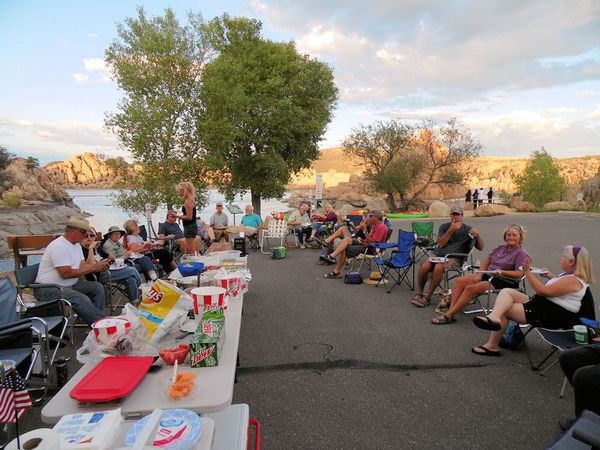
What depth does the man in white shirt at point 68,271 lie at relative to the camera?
372cm

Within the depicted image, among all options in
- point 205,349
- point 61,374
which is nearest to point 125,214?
point 61,374

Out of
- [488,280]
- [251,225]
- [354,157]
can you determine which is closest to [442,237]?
[488,280]

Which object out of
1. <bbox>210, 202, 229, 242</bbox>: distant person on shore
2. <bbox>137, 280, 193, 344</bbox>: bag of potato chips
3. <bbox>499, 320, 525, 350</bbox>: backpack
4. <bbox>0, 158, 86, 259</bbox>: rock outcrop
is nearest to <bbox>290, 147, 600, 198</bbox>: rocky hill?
<bbox>0, 158, 86, 259</bbox>: rock outcrop

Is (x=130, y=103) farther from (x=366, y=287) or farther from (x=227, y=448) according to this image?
(x=227, y=448)

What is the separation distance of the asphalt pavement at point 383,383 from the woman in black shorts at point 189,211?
66.9 inches

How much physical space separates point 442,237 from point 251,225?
5.94 metres

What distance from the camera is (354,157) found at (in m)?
26.0

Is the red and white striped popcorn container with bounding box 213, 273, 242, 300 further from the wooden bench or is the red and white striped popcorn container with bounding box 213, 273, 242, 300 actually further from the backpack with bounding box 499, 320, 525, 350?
the wooden bench

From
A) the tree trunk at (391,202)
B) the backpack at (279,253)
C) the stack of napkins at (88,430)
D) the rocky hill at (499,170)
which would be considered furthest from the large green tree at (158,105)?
the rocky hill at (499,170)

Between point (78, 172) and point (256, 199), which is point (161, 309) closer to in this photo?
point (256, 199)

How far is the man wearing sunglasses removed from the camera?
17.2 ft

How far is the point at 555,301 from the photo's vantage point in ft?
10.8

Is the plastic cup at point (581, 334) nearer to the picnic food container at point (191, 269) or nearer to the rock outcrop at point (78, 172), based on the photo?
the picnic food container at point (191, 269)

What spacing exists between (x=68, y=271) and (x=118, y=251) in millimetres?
1824
